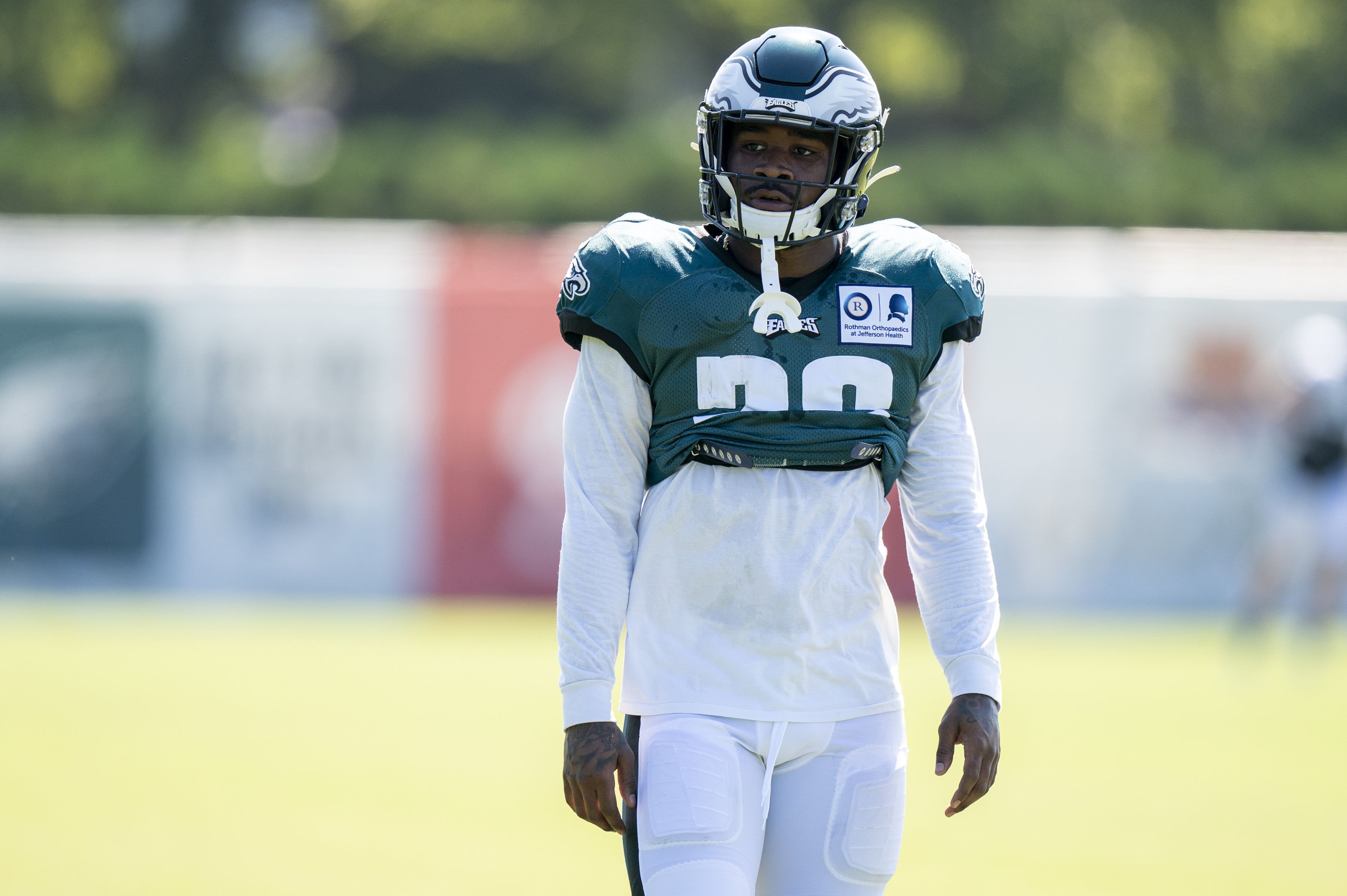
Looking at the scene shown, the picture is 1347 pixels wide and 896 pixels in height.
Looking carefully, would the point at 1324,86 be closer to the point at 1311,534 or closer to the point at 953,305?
the point at 1311,534

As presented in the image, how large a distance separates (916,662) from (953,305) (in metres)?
8.26

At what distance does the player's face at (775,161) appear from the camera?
292cm

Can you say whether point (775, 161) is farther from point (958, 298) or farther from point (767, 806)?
point (767, 806)

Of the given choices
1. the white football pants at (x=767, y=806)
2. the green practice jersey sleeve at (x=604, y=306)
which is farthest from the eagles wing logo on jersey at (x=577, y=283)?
the white football pants at (x=767, y=806)

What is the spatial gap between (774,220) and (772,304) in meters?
0.14

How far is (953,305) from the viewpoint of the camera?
2994 millimetres

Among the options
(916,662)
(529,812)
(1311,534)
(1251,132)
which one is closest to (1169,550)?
(1311,534)

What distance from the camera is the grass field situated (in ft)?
18.8

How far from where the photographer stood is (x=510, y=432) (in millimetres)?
13445

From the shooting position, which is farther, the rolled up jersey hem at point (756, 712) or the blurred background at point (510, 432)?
the blurred background at point (510, 432)

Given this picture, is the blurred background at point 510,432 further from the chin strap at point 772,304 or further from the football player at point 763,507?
the chin strap at point 772,304

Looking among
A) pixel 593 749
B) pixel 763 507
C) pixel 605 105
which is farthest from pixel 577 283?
pixel 605 105

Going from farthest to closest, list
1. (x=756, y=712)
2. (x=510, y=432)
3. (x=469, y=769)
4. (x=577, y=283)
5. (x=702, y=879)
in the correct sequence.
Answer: (x=510, y=432)
(x=469, y=769)
(x=577, y=283)
(x=756, y=712)
(x=702, y=879)

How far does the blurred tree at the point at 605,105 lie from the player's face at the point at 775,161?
15464 mm
